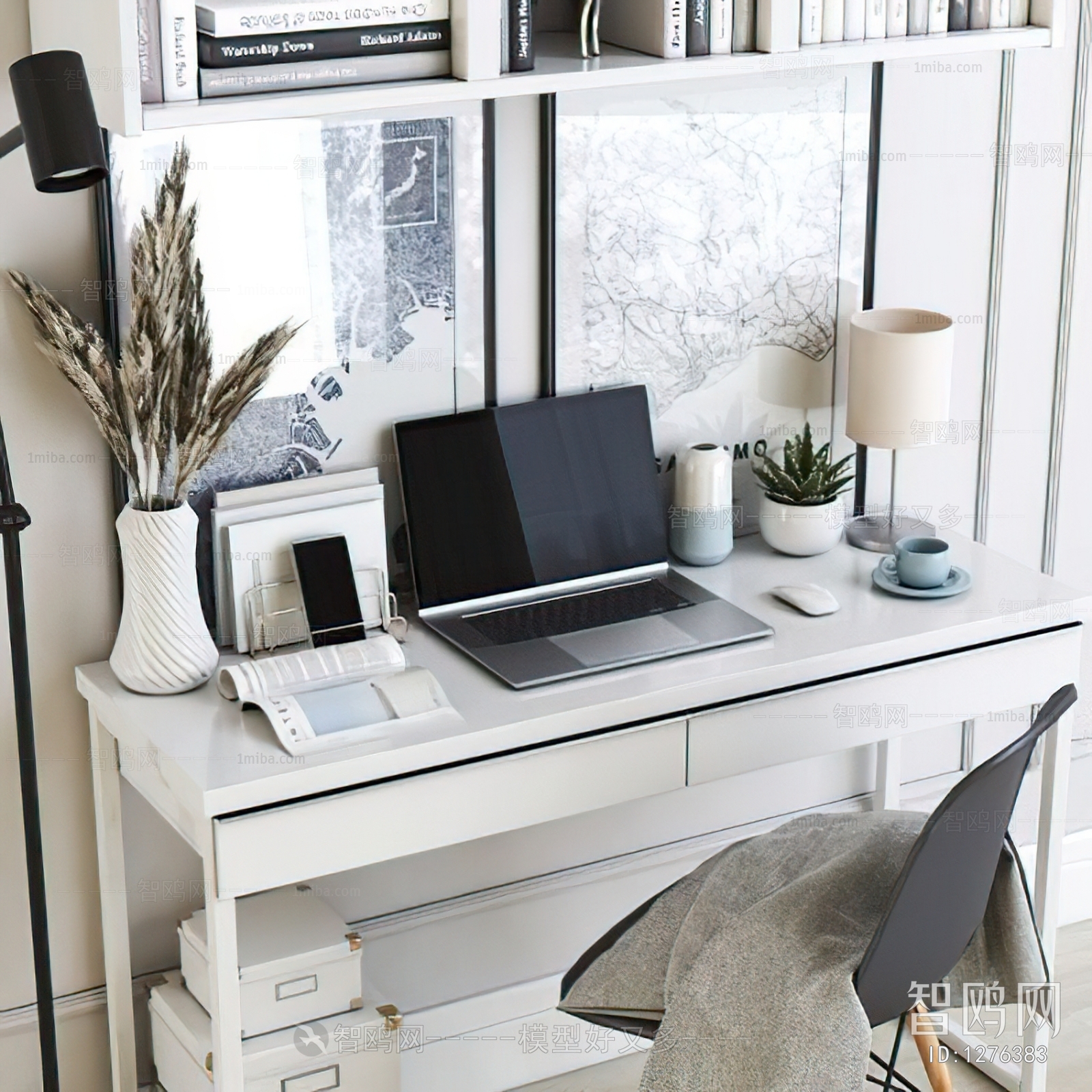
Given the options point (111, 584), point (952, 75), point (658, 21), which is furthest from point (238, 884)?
point (952, 75)

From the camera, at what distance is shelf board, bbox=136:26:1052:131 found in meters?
1.89

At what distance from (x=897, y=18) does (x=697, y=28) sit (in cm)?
33

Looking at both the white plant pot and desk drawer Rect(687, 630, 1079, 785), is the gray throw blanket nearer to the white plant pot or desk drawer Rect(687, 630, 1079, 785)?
desk drawer Rect(687, 630, 1079, 785)

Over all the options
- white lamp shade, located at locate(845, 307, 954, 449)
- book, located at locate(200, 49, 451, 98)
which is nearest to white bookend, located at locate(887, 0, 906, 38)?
white lamp shade, located at locate(845, 307, 954, 449)

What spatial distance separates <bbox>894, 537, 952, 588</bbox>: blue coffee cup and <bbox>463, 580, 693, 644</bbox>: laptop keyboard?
0.33m

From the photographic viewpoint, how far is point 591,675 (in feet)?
7.14

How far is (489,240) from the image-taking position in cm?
234

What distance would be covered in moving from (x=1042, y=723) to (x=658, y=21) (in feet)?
3.40

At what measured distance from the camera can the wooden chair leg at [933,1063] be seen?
7.30 feet

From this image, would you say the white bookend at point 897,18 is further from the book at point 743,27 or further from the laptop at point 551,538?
the laptop at point 551,538

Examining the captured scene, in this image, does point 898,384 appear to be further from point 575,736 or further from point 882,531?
point 575,736

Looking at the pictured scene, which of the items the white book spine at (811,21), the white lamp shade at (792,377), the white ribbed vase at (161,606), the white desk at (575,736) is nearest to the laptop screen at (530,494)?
the white desk at (575,736)

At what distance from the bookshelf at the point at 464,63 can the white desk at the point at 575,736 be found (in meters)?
0.75

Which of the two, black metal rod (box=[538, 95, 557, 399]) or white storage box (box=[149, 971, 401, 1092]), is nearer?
white storage box (box=[149, 971, 401, 1092])
